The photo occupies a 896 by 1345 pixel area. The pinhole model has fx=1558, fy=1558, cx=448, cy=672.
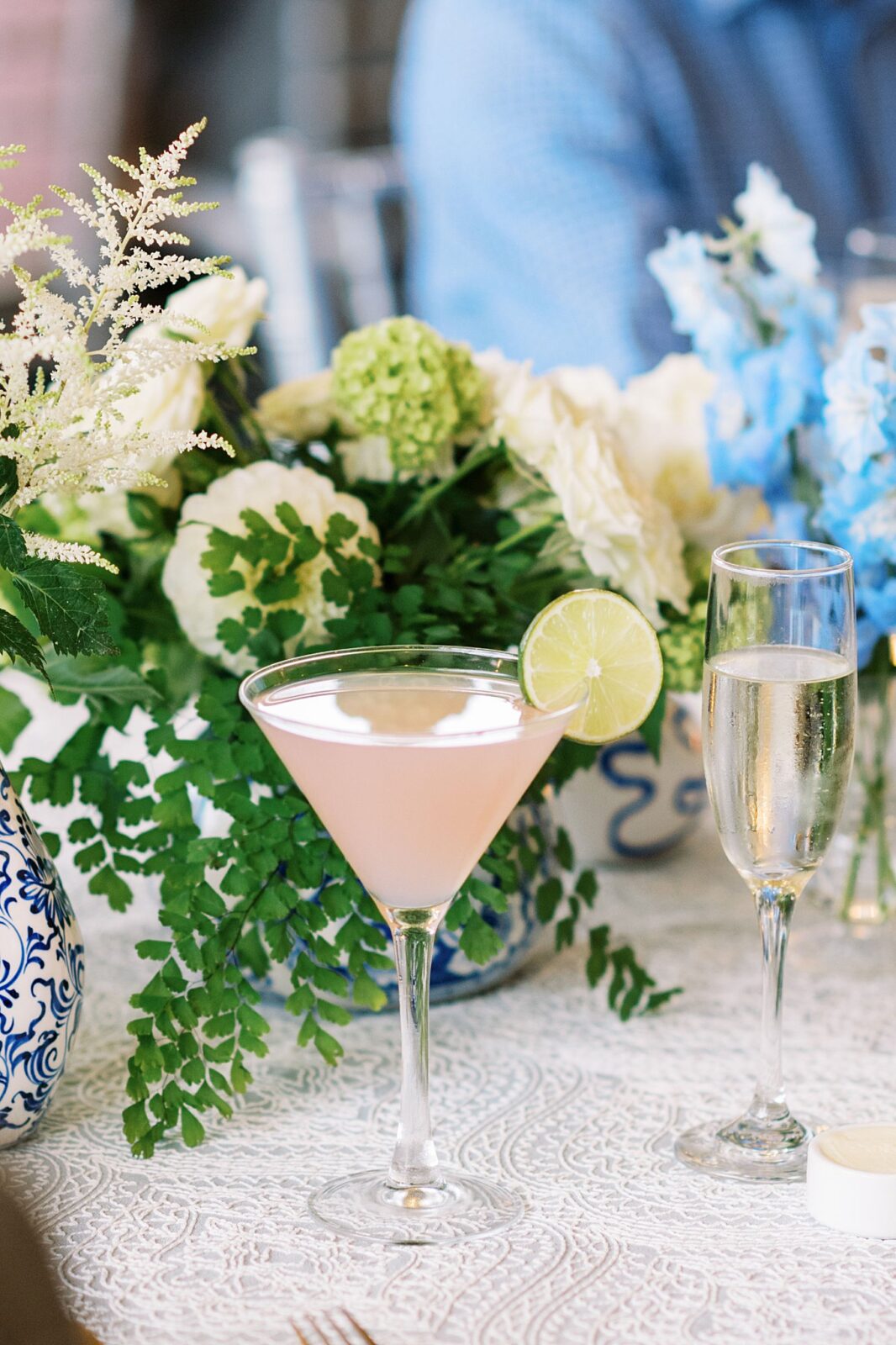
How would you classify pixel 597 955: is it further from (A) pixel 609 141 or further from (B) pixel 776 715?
(A) pixel 609 141

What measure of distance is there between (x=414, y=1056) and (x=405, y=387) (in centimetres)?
49

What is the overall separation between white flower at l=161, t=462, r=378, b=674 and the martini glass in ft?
0.58

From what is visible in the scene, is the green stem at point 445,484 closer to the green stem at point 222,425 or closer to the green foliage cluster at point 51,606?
the green stem at point 222,425

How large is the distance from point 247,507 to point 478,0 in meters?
2.28

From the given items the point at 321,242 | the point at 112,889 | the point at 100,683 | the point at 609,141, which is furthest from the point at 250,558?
the point at 609,141

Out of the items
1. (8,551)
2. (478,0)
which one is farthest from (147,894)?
(478,0)

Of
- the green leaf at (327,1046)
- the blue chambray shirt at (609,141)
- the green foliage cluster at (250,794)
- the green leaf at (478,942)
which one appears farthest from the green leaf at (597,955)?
the blue chambray shirt at (609,141)

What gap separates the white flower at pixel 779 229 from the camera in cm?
118

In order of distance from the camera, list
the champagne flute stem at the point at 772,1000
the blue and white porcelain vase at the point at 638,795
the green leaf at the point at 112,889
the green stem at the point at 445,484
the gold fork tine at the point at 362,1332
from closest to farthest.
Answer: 1. the gold fork tine at the point at 362,1332
2. the champagne flute stem at the point at 772,1000
3. the green leaf at the point at 112,889
4. the green stem at the point at 445,484
5. the blue and white porcelain vase at the point at 638,795

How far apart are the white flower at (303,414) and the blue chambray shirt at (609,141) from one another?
58.0 inches

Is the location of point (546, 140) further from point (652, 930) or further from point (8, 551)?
point (8, 551)

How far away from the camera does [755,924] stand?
4.19 ft

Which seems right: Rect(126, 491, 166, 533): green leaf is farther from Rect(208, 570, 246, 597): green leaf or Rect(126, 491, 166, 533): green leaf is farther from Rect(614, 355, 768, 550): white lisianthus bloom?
Rect(614, 355, 768, 550): white lisianthus bloom

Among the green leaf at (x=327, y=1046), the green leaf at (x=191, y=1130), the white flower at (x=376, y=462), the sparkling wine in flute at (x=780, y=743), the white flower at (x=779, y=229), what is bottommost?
the green leaf at (x=191, y=1130)
